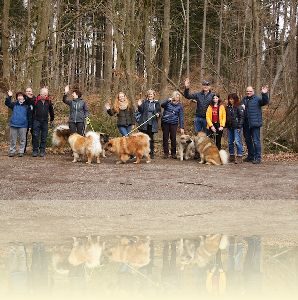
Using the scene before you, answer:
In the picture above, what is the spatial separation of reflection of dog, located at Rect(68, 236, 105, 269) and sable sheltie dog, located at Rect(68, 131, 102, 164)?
24.6 ft

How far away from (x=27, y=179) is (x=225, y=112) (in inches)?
229

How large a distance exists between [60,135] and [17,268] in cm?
1118

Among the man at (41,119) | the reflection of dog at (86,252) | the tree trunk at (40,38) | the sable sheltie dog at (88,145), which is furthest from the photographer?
the tree trunk at (40,38)

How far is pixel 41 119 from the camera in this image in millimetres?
15492

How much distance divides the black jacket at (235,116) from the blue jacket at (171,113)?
4.30 ft

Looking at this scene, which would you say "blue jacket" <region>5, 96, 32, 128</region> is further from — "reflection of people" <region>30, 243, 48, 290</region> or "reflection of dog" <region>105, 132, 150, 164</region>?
"reflection of people" <region>30, 243, 48, 290</region>

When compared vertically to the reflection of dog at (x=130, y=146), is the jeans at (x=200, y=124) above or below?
above

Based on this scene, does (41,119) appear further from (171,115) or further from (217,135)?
(217,135)

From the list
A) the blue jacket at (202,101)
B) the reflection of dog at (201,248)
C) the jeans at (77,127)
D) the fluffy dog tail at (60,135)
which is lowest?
the reflection of dog at (201,248)

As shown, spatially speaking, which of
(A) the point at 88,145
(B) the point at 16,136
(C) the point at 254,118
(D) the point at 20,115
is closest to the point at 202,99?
(C) the point at 254,118

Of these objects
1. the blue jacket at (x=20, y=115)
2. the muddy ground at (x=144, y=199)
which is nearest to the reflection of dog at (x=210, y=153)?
the muddy ground at (x=144, y=199)

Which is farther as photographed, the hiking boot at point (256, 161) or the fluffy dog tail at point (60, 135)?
the fluffy dog tail at point (60, 135)

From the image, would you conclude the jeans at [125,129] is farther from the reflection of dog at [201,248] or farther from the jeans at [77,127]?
the reflection of dog at [201,248]

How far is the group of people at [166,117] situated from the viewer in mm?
14969
